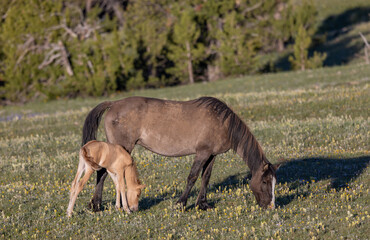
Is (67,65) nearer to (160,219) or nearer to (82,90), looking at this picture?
(82,90)

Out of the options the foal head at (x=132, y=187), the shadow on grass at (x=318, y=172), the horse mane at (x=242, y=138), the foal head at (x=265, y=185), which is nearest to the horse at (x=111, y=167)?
the foal head at (x=132, y=187)

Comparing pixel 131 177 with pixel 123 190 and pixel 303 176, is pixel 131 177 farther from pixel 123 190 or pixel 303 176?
pixel 303 176

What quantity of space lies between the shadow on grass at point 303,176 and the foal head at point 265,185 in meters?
0.83

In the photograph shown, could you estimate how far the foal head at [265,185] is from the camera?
980 centimetres

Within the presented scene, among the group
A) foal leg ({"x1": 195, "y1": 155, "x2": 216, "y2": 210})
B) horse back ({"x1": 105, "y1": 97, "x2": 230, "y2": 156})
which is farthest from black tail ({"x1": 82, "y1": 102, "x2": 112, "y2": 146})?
foal leg ({"x1": 195, "y1": 155, "x2": 216, "y2": 210})

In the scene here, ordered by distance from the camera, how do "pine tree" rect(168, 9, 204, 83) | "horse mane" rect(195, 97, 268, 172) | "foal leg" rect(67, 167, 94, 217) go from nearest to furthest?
1. "foal leg" rect(67, 167, 94, 217)
2. "horse mane" rect(195, 97, 268, 172)
3. "pine tree" rect(168, 9, 204, 83)

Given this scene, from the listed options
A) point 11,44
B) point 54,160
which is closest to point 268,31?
point 11,44

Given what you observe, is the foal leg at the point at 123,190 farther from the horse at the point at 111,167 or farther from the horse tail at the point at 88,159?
the horse tail at the point at 88,159

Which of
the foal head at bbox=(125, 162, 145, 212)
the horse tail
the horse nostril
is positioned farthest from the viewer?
the horse nostril

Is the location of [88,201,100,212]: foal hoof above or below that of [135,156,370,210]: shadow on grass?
above

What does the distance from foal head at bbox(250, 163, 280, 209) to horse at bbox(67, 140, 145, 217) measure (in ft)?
8.15

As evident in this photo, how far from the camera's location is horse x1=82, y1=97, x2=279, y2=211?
10320 millimetres

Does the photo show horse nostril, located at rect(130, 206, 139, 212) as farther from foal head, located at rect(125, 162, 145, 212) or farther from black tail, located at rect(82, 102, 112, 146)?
black tail, located at rect(82, 102, 112, 146)

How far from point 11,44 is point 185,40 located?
65.4ft
